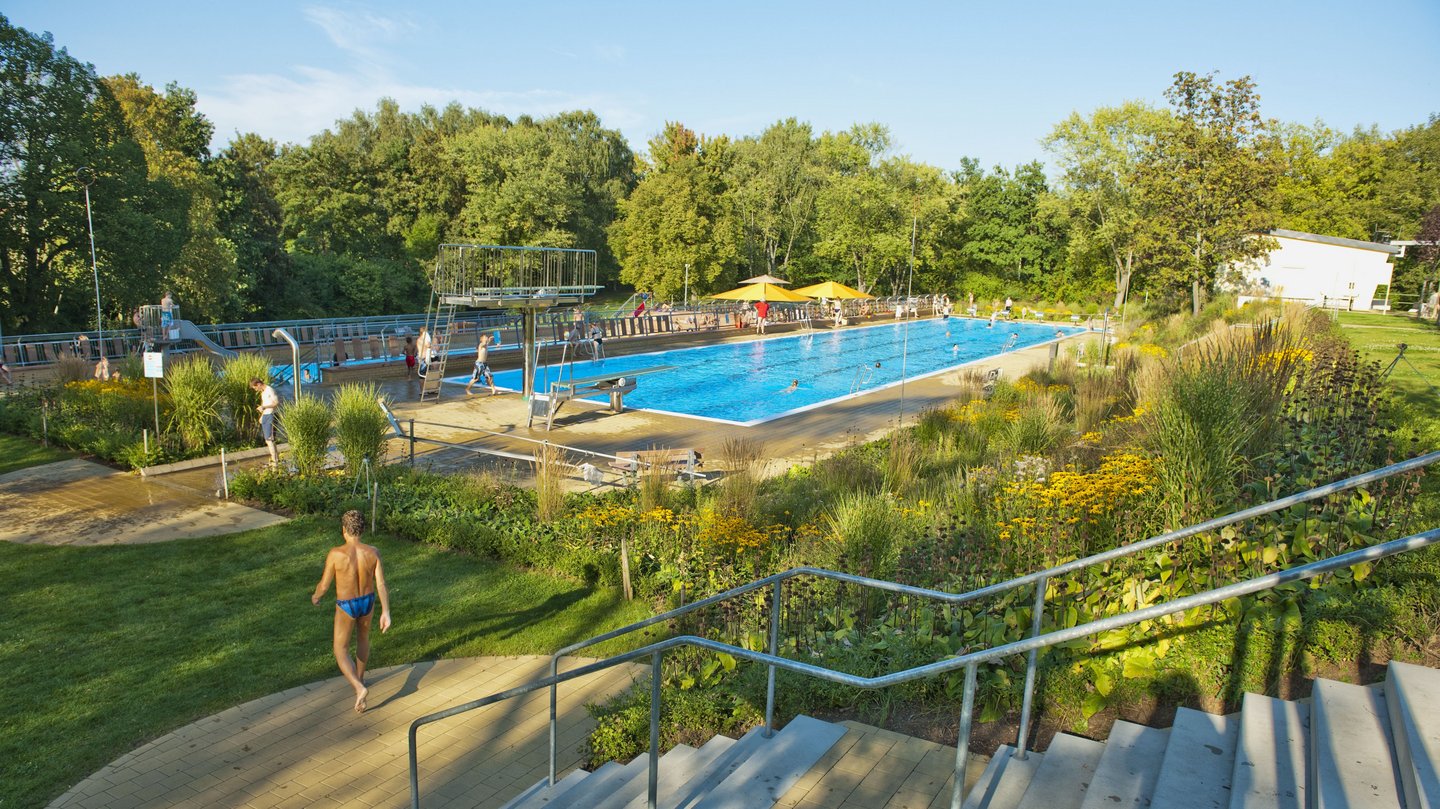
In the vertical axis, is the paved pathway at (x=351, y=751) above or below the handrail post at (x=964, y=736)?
below

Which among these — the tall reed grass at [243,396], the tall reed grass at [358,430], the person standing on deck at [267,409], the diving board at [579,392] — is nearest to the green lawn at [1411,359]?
the tall reed grass at [358,430]

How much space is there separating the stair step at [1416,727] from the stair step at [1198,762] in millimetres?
660

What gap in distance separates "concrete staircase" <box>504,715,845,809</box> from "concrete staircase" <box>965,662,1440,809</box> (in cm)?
97

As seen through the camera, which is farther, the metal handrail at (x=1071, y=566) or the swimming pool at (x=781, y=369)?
the swimming pool at (x=781, y=369)

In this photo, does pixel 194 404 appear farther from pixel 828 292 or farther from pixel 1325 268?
pixel 1325 268

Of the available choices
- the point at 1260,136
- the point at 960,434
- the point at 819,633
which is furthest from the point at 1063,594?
the point at 1260,136

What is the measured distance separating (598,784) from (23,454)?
15.3 metres

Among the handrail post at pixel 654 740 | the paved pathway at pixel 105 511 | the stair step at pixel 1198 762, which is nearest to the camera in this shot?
the stair step at pixel 1198 762

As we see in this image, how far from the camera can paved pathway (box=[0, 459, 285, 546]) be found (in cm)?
1088

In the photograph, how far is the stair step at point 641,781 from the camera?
15.7 feet

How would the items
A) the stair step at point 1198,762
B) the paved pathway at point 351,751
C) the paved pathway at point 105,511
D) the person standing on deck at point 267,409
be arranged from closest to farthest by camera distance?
the stair step at point 1198,762 → the paved pathway at point 351,751 → the paved pathway at point 105,511 → the person standing on deck at point 267,409

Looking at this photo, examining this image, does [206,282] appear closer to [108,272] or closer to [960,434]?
[108,272]

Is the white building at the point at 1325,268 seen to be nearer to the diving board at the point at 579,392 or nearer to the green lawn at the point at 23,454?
the diving board at the point at 579,392

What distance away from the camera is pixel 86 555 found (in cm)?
1012
